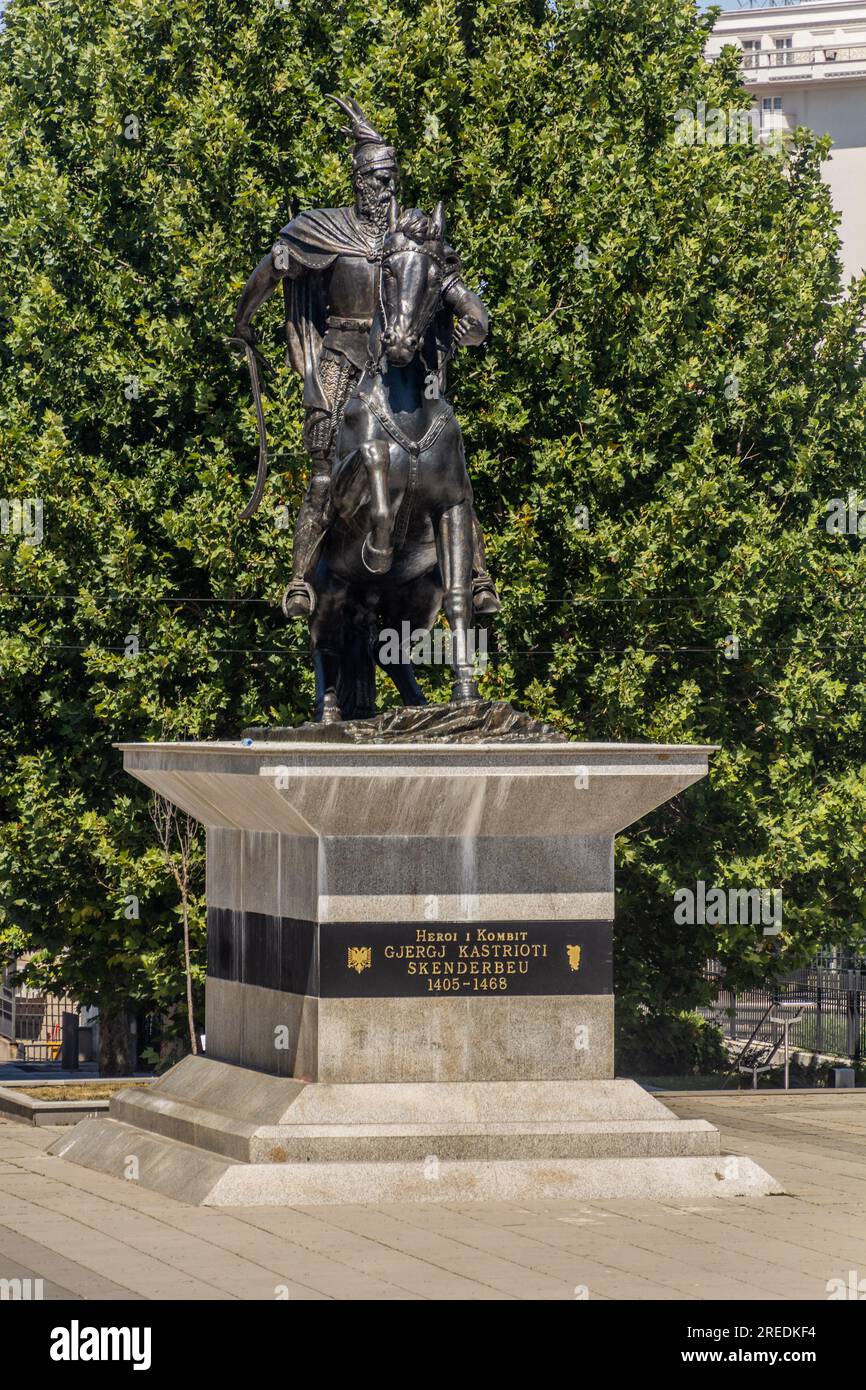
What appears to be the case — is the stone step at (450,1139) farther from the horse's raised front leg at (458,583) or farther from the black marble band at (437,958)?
the horse's raised front leg at (458,583)

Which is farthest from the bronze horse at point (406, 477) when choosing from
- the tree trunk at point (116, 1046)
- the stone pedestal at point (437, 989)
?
the tree trunk at point (116, 1046)

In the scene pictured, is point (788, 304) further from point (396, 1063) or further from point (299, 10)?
point (396, 1063)

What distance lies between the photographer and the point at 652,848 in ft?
85.6

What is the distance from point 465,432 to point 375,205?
36.4 ft

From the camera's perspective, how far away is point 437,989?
43.4 feet

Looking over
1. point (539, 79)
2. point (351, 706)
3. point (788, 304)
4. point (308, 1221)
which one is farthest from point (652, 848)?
point (308, 1221)

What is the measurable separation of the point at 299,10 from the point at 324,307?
510 inches

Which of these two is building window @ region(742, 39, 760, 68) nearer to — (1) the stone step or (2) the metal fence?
(2) the metal fence

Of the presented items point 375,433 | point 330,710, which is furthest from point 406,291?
point 330,710

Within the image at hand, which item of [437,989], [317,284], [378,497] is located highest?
[317,284]

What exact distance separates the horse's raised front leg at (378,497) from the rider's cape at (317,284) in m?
0.67

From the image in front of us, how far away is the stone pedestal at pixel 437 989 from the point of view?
1271 centimetres

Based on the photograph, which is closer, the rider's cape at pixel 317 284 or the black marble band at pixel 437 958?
the black marble band at pixel 437 958

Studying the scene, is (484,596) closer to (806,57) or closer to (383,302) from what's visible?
(383,302)
